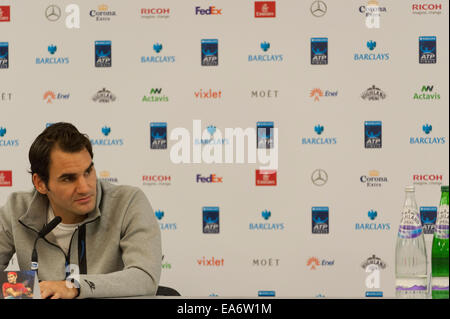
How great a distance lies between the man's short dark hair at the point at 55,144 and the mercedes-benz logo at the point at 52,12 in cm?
183

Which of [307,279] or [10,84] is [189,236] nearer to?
[307,279]

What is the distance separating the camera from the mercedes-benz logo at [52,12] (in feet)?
11.7

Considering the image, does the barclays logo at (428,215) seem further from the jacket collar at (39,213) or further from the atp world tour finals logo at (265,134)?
the jacket collar at (39,213)

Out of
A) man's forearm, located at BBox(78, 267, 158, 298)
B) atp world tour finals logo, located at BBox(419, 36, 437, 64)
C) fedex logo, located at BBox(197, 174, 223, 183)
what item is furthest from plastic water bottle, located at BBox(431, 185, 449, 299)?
atp world tour finals logo, located at BBox(419, 36, 437, 64)

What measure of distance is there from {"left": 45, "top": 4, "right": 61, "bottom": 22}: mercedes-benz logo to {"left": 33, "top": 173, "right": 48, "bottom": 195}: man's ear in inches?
72.8

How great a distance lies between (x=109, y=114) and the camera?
355 cm

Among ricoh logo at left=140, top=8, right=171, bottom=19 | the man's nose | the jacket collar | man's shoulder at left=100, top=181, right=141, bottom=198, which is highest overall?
ricoh logo at left=140, top=8, right=171, bottom=19

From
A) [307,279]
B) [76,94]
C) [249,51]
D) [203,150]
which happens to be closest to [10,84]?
[76,94]

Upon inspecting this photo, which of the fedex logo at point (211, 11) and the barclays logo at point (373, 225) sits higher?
the fedex logo at point (211, 11)

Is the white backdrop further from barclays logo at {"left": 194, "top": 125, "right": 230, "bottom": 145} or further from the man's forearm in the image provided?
the man's forearm

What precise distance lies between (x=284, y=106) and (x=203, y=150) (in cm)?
55

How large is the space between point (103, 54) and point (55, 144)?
1.72 meters

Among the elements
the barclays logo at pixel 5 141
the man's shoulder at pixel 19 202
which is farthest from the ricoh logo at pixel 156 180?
the man's shoulder at pixel 19 202

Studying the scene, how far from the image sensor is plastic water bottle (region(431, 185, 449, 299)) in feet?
4.00
